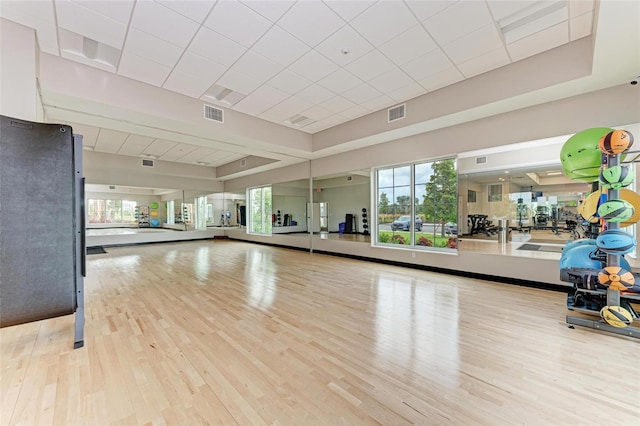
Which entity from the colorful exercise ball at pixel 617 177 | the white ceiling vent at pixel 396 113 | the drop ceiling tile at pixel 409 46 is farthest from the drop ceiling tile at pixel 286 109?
the colorful exercise ball at pixel 617 177

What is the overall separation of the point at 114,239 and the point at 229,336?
34.6 ft

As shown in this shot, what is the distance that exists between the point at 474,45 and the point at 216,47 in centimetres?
368

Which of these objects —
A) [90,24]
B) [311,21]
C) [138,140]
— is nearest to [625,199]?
[311,21]

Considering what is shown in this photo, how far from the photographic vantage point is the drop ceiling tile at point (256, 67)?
388 centimetres

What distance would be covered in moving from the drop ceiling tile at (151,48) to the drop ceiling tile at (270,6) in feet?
4.77

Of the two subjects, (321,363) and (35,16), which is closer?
(321,363)

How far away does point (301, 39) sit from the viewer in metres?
3.49

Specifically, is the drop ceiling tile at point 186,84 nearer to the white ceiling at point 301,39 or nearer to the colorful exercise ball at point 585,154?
the white ceiling at point 301,39

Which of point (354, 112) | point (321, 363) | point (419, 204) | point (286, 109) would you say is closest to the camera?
point (321, 363)

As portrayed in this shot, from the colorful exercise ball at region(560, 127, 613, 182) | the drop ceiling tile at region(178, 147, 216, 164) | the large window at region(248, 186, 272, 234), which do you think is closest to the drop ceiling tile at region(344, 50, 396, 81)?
the colorful exercise ball at region(560, 127, 613, 182)

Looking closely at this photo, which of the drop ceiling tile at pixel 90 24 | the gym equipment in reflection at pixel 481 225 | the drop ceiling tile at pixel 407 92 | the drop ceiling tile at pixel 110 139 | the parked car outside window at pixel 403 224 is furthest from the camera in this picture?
the gym equipment in reflection at pixel 481 225

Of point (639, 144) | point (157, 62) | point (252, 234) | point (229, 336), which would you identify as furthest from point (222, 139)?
point (639, 144)

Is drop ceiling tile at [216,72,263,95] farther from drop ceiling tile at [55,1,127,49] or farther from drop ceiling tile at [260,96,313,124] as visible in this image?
drop ceiling tile at [55,1,127,49]

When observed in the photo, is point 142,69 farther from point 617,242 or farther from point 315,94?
point 617,242
